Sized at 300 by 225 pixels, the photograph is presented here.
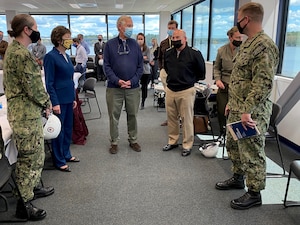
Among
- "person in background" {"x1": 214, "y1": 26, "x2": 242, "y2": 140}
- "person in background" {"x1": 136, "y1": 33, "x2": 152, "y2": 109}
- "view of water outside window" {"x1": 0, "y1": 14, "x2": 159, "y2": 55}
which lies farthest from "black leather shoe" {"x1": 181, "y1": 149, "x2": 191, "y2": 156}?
"view of water outside window" {"x1": 0, "y1": 14, "x2": 159, "y2": 55}

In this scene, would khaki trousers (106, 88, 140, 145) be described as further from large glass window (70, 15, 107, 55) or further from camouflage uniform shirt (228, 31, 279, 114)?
large glass window (70, 15, 107, 55)

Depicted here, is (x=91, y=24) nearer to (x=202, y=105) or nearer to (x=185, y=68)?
(x=202, y=105)

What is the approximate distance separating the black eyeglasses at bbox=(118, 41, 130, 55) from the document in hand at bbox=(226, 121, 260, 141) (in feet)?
5.16

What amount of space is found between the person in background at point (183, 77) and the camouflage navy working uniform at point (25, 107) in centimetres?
161

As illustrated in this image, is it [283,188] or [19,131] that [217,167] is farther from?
[19,131]

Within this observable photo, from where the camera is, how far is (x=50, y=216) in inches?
86.5

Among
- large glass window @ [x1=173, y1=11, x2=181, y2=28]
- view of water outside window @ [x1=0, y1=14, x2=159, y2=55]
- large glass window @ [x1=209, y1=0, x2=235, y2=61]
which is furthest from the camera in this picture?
view of water outside window @ [x1=0, y1=14, x2=159, y2=55]

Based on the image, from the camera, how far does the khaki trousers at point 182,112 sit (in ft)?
10.8

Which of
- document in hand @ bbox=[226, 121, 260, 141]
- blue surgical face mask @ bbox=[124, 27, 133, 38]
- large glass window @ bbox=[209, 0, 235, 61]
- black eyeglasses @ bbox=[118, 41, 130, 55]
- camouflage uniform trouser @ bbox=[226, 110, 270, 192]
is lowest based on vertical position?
camouflage uniform trouser @ bbox=[226, 110, 270, 192]

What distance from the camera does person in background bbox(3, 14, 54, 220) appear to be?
193 cm

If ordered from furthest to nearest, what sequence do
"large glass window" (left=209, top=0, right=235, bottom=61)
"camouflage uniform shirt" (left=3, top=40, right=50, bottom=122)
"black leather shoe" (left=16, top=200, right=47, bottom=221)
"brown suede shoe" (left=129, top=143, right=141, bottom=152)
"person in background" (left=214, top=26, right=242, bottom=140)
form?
"large glass window" (left=209, top=0, right=235, bottom=61)
"brown suede shoe" (left=129, top=143, right=141, bottom=152)
"person in background" (left=214, top=26, right=242, bottom=140)
"black leather shoe" (left=16, top=200, right=47, bottom=221)
"camouflage uniform shirt" (left=3, top=40, right=50, bottom=122)

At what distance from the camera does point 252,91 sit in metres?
2.04

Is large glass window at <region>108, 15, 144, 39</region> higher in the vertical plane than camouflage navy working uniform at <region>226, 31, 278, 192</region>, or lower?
higher

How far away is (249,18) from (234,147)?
41.6 inches
